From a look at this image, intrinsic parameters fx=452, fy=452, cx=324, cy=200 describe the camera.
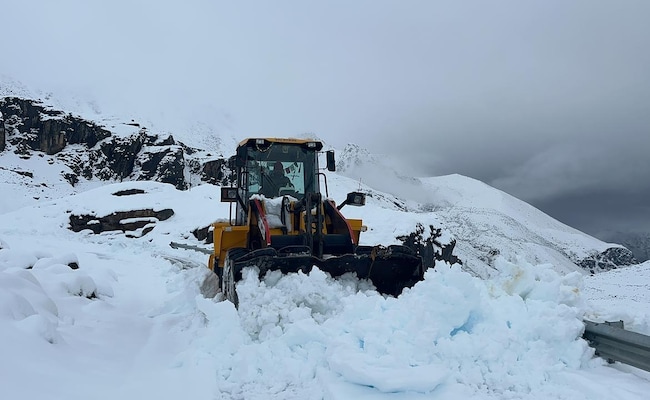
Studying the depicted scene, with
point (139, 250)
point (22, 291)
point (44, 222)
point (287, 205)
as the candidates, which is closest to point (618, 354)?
point (287, 205)

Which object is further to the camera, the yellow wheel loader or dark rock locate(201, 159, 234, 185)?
dark rock locate(201, 159, 234, 185)

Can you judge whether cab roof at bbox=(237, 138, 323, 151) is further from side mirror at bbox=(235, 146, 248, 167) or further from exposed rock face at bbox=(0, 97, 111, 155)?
exposed rock face at bbox=(0, 97, 111, 155)

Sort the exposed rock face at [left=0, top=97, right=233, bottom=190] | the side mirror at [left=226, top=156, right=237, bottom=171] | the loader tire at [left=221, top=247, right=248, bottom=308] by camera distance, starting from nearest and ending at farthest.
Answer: the loader tire at [left=221, top=247, right=248, bottom=308], the side mirror at [left=226, top=156, right=237, bottom=171], the exposed rock face at [left=0, top=97, right=233, bottom=190]

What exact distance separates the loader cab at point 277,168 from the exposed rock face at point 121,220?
22.1 m

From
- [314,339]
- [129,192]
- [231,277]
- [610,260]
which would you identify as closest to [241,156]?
[231,277]

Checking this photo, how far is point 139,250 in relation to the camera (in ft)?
65.5

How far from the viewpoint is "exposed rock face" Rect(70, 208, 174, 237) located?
2784 cm

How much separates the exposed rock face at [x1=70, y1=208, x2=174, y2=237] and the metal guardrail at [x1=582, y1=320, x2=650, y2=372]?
26.8 meters

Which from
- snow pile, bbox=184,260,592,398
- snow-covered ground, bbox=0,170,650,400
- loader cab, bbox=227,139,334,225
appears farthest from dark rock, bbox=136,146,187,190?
snow pile, bbox=184,260,592,398

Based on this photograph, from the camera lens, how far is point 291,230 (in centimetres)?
666

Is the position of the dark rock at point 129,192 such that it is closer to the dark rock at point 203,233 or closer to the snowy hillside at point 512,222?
the dark rock at point 203,233

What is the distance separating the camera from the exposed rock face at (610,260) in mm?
92625

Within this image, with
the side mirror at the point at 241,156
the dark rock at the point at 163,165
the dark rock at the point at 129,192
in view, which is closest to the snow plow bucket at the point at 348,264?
the side mirror at the point at 241,156

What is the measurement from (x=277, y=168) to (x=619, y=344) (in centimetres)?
527
